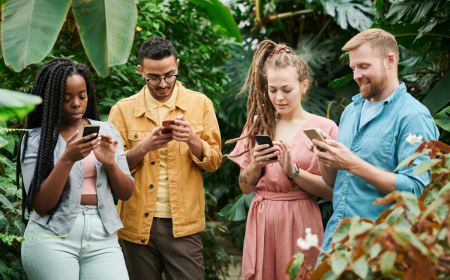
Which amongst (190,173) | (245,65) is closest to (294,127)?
(190,173)

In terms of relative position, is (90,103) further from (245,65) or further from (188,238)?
(245,65)

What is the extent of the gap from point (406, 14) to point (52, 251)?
11.2 feet

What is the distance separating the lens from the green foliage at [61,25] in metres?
3.34

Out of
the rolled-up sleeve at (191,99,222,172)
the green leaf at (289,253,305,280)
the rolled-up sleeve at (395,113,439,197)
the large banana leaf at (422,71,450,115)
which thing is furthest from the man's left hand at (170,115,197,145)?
the large banana leaf at (422,71,450,115)

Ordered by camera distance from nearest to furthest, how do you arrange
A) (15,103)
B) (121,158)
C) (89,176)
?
(15,103)
(89,176)
(121,158)

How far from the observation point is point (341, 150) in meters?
2.55

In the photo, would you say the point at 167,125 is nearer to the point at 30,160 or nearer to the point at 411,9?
the point at 30,160

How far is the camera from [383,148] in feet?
8.52

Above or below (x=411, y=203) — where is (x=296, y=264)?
below

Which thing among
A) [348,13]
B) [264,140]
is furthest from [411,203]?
[348,13]

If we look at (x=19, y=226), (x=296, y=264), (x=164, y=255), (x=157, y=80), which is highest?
(x=157, y=80)

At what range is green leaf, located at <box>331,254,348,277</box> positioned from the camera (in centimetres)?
153

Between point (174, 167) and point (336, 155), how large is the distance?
1178mm

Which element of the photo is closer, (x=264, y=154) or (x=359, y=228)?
(x=359, y=228)
